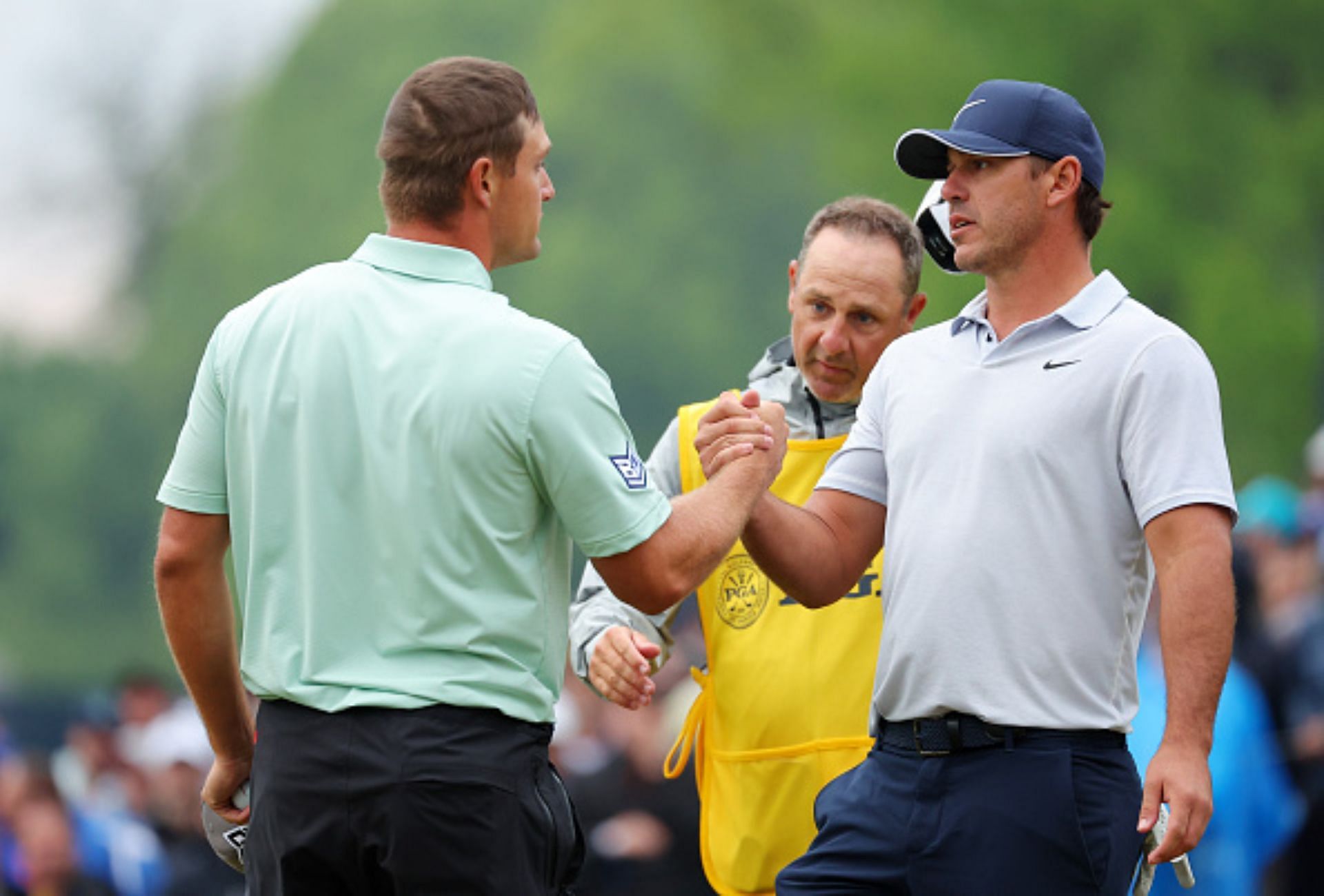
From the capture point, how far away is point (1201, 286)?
1817 centimetres

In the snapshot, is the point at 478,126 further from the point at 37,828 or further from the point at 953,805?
the point at 37,828

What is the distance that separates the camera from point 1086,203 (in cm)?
489

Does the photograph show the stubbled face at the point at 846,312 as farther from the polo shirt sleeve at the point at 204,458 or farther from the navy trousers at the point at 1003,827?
the polo shirt sleeve at the point at 204,458

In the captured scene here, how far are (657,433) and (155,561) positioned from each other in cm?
3217

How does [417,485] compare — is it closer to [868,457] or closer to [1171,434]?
[868,457]

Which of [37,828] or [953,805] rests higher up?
[953,805]

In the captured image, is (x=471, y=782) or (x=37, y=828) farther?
(x=37, y=828)

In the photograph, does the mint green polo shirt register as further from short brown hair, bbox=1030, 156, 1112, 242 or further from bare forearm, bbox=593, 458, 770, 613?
short brown hair, bbox=1030, 156, 1112, 242

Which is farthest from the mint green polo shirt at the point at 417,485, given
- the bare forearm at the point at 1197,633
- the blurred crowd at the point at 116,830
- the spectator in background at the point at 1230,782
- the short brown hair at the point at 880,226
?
the blurred crowd at the point at 116,830

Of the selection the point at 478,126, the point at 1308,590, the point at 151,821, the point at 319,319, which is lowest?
the point at 151,821

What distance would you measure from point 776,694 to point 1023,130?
62.5 inches

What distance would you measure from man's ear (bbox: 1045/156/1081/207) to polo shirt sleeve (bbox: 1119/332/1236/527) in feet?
1.58

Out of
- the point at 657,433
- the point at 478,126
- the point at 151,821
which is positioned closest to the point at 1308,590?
the point at 151,821

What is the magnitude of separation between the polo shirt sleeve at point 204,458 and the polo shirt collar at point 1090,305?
1757 mm
